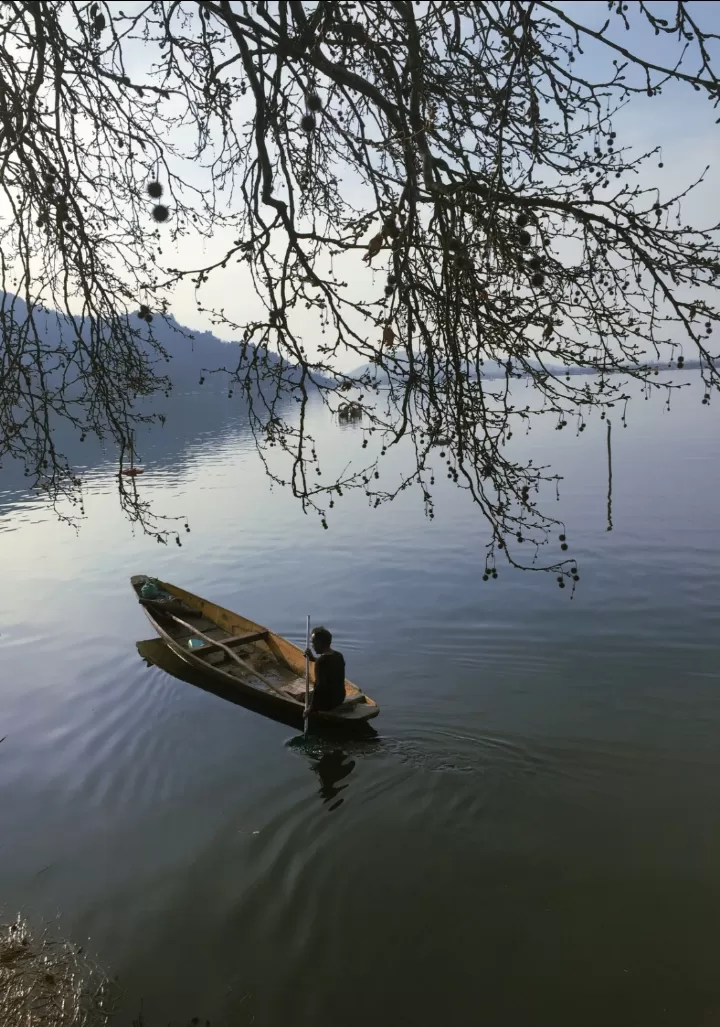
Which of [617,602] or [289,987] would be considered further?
[617,602]

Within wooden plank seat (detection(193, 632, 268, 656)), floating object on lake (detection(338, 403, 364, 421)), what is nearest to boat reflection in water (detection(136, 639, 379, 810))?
wooden plank seat (detection(193, 632, 268, 656))

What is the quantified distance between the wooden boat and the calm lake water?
59cm

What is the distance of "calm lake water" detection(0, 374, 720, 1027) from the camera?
6.44 metres

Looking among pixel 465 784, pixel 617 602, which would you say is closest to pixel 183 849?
pixel 465 784

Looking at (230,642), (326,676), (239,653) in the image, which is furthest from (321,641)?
(239,653)

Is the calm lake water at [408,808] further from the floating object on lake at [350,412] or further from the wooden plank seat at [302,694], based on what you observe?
the floating object on lake at [350,412]

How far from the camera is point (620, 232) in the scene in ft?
11.2

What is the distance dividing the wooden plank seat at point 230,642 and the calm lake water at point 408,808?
91cm

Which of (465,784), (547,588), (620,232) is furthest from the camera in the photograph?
(547,588)

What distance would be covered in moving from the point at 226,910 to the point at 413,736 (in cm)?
412

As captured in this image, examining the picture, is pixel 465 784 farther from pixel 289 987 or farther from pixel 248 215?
pixel 248 215

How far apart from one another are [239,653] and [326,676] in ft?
11.8

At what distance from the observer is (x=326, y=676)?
34.3 ft

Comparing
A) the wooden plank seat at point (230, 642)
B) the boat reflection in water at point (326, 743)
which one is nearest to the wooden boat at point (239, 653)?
the wooden plank seat at point (230, 642)
